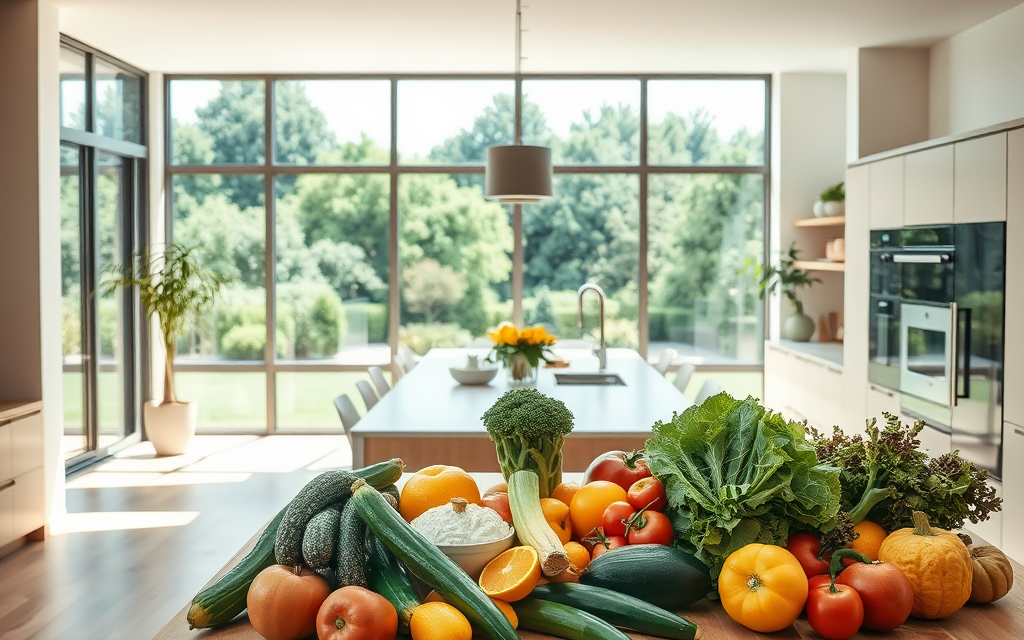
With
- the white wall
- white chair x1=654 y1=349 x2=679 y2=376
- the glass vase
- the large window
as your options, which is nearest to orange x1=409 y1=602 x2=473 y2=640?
the glass vase

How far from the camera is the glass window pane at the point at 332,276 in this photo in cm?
772

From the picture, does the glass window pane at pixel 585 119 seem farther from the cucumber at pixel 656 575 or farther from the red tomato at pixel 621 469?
the cucumber at pixel 656 575

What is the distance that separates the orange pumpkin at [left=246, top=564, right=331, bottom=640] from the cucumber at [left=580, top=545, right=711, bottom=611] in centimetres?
44

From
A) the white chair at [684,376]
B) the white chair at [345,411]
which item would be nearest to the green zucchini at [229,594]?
the white chair at [345,411]

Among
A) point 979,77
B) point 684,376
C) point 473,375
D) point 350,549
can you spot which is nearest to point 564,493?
point 350,549

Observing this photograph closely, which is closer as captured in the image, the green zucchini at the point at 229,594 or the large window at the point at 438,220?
the green zucchini at the point at 229,594

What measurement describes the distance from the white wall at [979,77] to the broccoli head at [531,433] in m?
4.48

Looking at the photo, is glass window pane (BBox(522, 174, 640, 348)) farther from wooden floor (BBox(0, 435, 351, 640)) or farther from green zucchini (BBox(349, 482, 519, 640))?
green zucchini (BBox(349, 482, 519, 640))

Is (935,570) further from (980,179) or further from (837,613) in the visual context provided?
(980,179)

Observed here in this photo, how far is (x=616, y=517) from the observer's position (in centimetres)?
158

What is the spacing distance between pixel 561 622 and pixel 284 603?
1.31 ft

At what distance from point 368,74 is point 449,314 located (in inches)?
80.8

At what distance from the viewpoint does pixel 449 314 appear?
25.5 ft

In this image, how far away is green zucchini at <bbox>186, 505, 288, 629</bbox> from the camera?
140 cm
